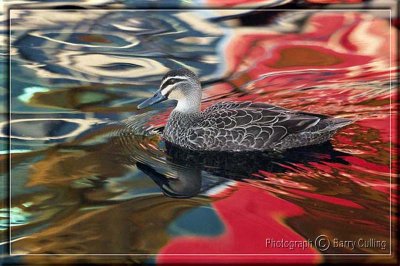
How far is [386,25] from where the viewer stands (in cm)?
486

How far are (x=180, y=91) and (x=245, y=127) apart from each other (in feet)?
1.53

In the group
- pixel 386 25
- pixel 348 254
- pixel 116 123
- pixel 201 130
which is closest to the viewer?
pixel 348 254

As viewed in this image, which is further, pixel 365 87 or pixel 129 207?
pixel 365 87

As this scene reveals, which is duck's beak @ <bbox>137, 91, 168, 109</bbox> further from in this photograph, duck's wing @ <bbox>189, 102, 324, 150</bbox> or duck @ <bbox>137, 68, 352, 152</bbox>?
duck's wing @ <bbox>189, 102, 324, 150</bbox>

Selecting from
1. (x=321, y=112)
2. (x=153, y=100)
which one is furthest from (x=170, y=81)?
(x=321, y=112)

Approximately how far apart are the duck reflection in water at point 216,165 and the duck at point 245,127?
0.07 m

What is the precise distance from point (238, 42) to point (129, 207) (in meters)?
1.15

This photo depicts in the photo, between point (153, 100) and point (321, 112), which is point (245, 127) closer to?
point (321, 112)

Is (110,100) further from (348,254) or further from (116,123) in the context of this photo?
(348,254)

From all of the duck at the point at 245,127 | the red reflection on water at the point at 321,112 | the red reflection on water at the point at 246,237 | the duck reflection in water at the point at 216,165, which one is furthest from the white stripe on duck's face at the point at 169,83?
the red reflection on water at the point at 246,237

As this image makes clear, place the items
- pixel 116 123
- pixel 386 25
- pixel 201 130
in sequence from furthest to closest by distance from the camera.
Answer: pixel 201 130, pixel 116 123, pixel 386 25

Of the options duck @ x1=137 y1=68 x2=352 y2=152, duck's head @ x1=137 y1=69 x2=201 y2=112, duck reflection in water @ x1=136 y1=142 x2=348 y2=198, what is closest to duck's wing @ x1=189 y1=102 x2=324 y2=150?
duck @ x1=137 y1=68 x2=352 y2=152

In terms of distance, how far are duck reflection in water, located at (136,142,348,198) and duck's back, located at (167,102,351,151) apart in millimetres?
72

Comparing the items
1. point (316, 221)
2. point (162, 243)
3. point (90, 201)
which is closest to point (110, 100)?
point (90, 201)
